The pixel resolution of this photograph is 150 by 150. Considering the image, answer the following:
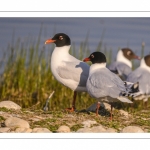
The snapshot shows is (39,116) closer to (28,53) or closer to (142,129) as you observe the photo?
(142,129)

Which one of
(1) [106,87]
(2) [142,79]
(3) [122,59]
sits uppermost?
(3) [122,59]

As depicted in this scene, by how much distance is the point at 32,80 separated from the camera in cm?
1097

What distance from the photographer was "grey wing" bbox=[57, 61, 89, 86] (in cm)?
918

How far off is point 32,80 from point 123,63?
2.05m

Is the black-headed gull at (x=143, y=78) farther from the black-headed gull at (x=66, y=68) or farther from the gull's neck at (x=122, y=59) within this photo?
the black-headed gull at (x=66, y=68)

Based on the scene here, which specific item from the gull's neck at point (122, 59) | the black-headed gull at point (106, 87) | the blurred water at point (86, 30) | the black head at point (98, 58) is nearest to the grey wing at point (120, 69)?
the gull's neck at point (122, 59)

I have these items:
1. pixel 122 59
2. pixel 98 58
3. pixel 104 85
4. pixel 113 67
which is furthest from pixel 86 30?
pixel 122 59

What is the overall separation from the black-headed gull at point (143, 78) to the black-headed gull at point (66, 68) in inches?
48.0

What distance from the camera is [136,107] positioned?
36.6 feet

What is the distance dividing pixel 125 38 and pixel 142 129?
1.91 metres

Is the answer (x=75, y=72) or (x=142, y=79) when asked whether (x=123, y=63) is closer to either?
(x=142, y=79)

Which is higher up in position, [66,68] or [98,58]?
[98,58]

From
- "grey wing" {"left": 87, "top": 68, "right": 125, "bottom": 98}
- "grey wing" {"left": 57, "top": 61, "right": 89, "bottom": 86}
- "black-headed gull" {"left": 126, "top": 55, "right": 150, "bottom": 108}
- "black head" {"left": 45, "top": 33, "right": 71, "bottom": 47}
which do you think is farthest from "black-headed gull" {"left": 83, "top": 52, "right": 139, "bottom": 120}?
"black-headed gull" {"left": 126, "top": 55, "right": 150, "bottom": 108}

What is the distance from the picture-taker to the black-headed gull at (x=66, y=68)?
919cm
